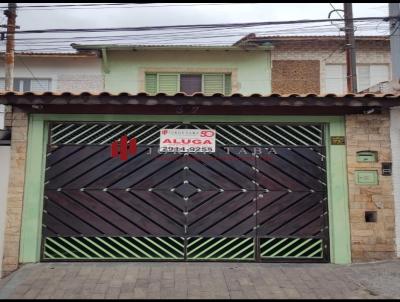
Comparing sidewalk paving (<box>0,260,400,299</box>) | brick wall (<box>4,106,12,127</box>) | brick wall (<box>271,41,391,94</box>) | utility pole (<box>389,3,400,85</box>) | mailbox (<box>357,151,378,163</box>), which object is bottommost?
sidewalk paving (<box>0,260,400,299</box>)

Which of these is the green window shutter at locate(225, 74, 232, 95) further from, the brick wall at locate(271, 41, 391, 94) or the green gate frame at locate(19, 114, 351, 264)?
the green gate frame at locate(19, 114, 351, 264)

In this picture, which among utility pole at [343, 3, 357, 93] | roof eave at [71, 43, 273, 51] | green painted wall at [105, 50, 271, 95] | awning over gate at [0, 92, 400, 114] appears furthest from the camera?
green painted wall at [105, 50, 271, 95]

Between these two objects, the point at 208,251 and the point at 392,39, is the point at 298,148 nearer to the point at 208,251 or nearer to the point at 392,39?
the point at 208,251

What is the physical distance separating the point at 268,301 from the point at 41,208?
159 inches

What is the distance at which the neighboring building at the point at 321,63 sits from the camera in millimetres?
14859

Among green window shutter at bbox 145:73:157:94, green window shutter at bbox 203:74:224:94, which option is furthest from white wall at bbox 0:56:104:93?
green window shutter at bbox 203:74:224:94

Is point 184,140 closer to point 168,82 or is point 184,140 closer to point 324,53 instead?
point 168,82

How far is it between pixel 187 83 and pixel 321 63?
5.23m

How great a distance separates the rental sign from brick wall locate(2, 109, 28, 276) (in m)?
2.34

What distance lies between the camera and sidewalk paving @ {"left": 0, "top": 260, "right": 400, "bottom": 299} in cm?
515

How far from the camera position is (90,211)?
6727mm

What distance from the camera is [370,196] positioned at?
6.75m

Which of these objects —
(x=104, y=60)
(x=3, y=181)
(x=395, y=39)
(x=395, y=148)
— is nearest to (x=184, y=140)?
(x=3, y=181)

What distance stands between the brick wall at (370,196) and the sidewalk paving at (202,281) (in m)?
0.28
